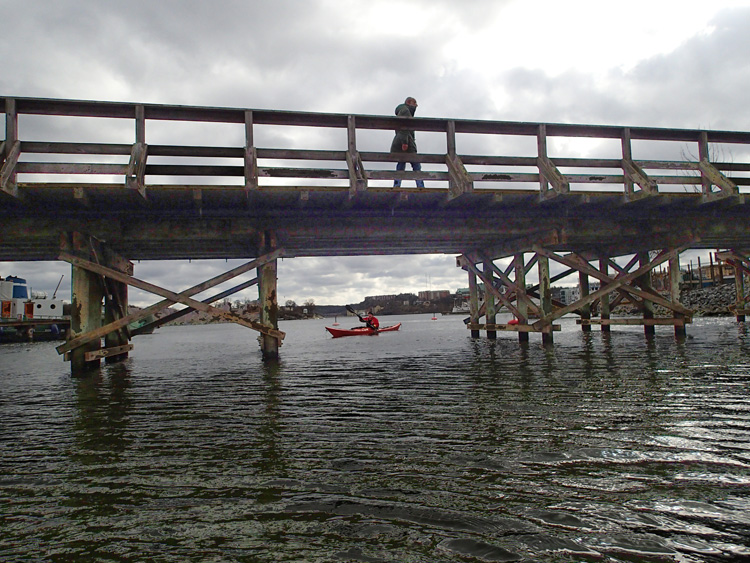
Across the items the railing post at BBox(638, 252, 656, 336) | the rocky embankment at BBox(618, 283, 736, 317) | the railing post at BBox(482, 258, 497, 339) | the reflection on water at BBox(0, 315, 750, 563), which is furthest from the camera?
the rocky embankment at BBox(618, 283, 736, 317)

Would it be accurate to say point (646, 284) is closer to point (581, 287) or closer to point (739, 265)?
point (581, 287)

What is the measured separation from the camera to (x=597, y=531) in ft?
8.89

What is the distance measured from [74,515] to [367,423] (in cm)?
322

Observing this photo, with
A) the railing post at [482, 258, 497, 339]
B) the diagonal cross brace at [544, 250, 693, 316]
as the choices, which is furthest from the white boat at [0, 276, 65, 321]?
the diagonal cross brace at [544, 250, 693, 316]

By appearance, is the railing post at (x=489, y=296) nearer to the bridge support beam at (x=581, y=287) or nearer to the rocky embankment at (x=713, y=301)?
the bridge support beam at (x=581, y=287)

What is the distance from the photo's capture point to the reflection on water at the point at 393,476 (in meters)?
2.68

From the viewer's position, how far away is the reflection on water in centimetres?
268

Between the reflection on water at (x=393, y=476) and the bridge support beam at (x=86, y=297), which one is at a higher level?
the bridge support beam at (x=86, y=297)

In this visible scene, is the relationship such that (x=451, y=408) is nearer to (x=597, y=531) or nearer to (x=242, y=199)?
(x=597, y=531)

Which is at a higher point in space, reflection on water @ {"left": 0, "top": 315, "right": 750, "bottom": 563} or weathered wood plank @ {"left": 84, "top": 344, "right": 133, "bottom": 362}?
weathered wood plank @ {"left": 84, "top": 344, "right": 133, "bottom": 362}

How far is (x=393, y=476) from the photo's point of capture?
378 centimetres

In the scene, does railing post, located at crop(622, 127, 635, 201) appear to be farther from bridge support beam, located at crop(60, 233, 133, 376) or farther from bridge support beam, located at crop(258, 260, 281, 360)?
bridge support beam, located at crop(60, 233, 133, 376)

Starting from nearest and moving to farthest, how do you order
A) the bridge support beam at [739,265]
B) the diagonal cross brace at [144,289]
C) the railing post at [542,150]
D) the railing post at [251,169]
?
1. the railing post at [251,169]
2. the diagonal cross brace at [144,289]
3. the railing post at [542,150]
4. the bridge support beam at [739,265]

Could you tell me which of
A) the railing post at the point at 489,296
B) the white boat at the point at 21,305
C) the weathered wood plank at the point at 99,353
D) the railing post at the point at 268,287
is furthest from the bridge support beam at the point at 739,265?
the white boat at the point at 21,305
